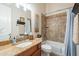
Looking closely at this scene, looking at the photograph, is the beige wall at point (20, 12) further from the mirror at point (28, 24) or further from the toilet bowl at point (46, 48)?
the toilet bowl at point (46, 48)

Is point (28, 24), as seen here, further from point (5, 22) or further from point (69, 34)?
point (69, 34)

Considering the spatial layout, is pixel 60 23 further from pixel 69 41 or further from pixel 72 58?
pixel 72 58

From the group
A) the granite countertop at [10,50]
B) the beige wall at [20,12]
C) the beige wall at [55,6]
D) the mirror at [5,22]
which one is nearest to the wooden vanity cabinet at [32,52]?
the granite countertop at [10,50]

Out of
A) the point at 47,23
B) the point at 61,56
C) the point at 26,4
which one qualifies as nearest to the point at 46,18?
the point at 47,23

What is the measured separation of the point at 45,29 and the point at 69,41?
0.36 m

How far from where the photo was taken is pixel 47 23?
1.40 metres

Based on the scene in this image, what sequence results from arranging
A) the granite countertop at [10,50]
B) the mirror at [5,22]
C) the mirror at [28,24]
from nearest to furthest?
the granite countertop at [10,50] < the mirror at [5,22] < the mirror at [28,24]

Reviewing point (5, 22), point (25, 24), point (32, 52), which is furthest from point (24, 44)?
point (5, 22)

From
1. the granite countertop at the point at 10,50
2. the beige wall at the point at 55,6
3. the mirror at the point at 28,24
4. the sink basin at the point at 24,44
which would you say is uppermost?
the beige wall at the point at 55,6

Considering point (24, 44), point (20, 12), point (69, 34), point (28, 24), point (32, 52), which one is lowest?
point (32, 52)

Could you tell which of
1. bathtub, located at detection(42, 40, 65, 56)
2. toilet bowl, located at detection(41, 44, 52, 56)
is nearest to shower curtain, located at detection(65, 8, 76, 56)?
bathtub, located at detection(42, 40, 65, 56)

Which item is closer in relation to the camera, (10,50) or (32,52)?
(10,50)

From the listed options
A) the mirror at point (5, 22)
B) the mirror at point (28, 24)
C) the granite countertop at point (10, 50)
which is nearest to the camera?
the granite countertop at point (10, 50)

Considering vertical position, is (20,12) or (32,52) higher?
(20,12)
